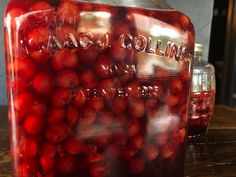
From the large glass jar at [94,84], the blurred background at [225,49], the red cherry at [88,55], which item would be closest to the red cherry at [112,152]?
the large glass jar at [94,84]

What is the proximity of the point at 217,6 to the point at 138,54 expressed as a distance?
2503 millimetres

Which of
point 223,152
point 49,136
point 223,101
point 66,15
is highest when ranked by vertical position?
point 66,15

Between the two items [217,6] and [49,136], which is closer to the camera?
[49,136]

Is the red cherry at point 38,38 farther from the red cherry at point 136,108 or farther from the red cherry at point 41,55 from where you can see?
the red cherry at point 136,108

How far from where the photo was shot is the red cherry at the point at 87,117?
366 mm

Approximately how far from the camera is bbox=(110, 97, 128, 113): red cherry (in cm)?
38

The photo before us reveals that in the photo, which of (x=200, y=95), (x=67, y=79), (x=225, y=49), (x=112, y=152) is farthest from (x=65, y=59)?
(x=225, y=49)

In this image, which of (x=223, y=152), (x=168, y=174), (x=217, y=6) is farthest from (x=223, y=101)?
(x=168, y=174)

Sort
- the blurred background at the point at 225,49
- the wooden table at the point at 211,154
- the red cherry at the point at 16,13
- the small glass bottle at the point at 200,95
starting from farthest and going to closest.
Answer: the blurred background at the point at 225,49 < the small glass bottle at the point at 200,95 < the wooden table at the point at 211,154 < the red cherry at the point at 16,13

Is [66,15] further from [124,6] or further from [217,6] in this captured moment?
[217,6]

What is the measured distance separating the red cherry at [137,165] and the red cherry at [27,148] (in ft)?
0.39

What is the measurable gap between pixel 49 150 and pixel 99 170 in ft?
0.22

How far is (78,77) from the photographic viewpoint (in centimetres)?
36

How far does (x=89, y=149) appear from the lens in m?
0.38
